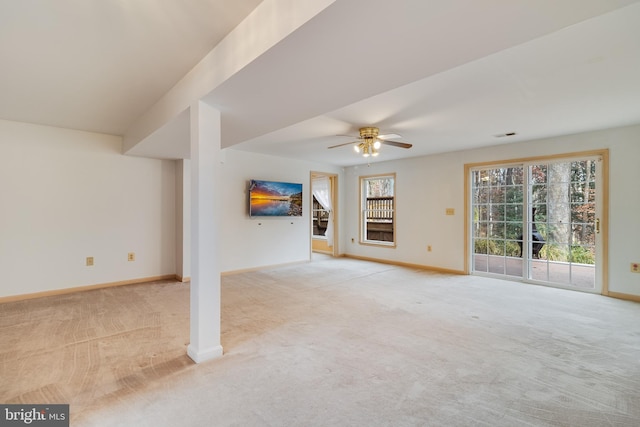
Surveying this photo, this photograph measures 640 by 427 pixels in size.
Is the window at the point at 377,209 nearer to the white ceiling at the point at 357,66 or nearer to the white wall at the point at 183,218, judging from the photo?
the white ceiling at the point at 357,66

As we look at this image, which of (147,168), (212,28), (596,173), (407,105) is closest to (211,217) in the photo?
(212,28)

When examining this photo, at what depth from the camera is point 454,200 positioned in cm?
550

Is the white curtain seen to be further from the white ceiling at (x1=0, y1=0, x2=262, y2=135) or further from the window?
the white ceiling at (x1=0, y1=0, x2=262, y2=135)

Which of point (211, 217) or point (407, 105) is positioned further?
point (407, 105)

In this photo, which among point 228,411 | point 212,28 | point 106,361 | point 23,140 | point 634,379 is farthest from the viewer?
point 23,140

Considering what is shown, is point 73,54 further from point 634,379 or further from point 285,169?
point 634,379

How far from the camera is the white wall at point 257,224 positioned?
5.29 metres

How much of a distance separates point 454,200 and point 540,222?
1346 millimetres

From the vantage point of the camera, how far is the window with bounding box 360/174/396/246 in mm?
6977

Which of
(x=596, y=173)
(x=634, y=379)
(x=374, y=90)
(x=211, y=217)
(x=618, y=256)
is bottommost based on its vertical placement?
(x=634, y=379)

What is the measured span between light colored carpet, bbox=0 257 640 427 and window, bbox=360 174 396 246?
3194 mm

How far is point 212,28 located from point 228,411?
2298 millimetres

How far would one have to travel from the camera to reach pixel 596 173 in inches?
163

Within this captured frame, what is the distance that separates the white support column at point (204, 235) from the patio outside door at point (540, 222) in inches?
185
